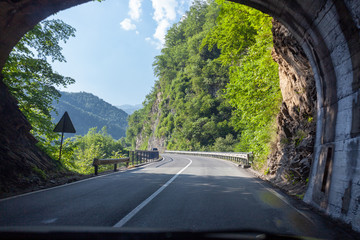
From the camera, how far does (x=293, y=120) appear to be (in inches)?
432

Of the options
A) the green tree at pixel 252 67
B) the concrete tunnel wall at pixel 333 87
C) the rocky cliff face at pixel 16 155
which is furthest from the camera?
the green tree at pixel 252 67

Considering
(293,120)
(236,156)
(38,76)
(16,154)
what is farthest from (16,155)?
(236,156)

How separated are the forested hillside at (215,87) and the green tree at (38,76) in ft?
28.2

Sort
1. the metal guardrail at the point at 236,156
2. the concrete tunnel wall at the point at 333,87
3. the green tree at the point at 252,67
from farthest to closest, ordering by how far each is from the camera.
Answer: the metal guardrail at the point at 236,156, the green tree at the point at 252,67, the concrete tunnel wall at the point at 333,87

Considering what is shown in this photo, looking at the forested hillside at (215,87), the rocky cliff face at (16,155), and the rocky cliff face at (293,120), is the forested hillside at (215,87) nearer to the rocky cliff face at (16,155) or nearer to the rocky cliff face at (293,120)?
the rocky cliff face at (293,120)

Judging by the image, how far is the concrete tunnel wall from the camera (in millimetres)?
4586

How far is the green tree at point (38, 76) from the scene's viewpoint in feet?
38.5

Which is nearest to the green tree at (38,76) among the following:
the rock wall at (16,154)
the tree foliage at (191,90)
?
the rock wall at (16,154)

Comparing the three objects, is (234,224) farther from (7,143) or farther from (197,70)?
(197,70)

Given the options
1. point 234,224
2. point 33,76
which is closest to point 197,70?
point 33,76

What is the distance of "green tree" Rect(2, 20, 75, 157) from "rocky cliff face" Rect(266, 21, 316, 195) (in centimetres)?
1092

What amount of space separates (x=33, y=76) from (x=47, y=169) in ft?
16.2

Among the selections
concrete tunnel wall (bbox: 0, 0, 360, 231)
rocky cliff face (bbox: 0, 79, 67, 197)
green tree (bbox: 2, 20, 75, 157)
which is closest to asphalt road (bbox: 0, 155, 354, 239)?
concrete tunnel wall (bbox: 0, 0, 360, 231)

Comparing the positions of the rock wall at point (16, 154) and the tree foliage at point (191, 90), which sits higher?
the tree foliage at point (191, 90)
